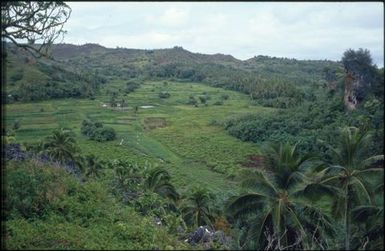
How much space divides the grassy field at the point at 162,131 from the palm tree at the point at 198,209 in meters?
12.4

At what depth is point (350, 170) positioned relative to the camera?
47.9 ft

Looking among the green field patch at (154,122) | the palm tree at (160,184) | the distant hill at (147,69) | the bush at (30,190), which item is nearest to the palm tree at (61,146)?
the palm tree at (160,184)

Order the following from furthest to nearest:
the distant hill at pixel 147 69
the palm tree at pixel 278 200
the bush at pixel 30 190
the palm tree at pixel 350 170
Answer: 1. the distant hill at pixel 147 69
2. the palm tree at pixel 278 200
3. the palm tree at pixel 350 170
4. the bush at pixel 30 190

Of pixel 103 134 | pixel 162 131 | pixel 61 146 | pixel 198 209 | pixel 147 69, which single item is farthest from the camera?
pixel 147 69

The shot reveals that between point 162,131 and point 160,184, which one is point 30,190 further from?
point 162,131

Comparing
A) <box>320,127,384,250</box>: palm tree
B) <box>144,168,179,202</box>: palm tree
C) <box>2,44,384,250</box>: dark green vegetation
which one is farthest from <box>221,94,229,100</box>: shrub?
<box>320,127,384,250</box>: palm tree

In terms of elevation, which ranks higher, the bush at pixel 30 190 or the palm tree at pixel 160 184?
the bush at pixel 30 190

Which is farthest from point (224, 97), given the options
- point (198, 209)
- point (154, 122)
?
point (198, 209)

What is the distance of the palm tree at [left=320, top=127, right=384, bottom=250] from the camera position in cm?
1433

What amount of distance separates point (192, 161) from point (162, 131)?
464 inches

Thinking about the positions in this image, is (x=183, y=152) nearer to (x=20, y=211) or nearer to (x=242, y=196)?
(x=242, y=196)

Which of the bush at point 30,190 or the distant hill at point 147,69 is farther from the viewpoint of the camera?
the distant hill at point 147,69

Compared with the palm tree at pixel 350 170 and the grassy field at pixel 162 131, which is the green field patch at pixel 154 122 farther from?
the palm tree at pixel 350 170

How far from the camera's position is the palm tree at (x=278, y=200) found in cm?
1452
